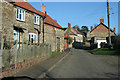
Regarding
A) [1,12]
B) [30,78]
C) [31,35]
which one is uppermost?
[1,12]

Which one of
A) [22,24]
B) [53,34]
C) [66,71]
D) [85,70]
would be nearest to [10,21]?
[22,24]

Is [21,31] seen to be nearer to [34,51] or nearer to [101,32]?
[34,51]

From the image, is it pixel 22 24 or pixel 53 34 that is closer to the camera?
pixel 22 24

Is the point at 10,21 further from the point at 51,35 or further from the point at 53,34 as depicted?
the point at 53,34

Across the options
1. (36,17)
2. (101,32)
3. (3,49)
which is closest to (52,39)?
(36,17)

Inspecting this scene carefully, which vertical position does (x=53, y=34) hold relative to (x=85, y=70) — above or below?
above

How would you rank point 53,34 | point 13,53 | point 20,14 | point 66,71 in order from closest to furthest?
point 13,53 → point 66,71 → point 20,14 → point 53,34

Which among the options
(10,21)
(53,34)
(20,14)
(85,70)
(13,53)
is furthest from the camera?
(53,34)

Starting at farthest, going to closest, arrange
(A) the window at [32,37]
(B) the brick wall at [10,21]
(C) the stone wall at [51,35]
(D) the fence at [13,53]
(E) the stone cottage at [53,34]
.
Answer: (E) the stone cottage at [53,34] < (C) the stone wall at [51,35] < (A) the window at [32,37] < (B) the brick wall at [10,21] < (D) the fence at [13,53]

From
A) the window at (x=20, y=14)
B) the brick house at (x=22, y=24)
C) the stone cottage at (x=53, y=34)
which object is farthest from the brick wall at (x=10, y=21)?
the stone cottage at (x=53, y=34)

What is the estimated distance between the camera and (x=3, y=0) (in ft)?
37.9

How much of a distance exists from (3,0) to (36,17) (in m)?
6.36

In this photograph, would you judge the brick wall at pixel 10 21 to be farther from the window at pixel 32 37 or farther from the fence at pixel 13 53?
the fence at pixel 13 53

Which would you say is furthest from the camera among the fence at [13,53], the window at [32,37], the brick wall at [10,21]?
the window at [32,37]
